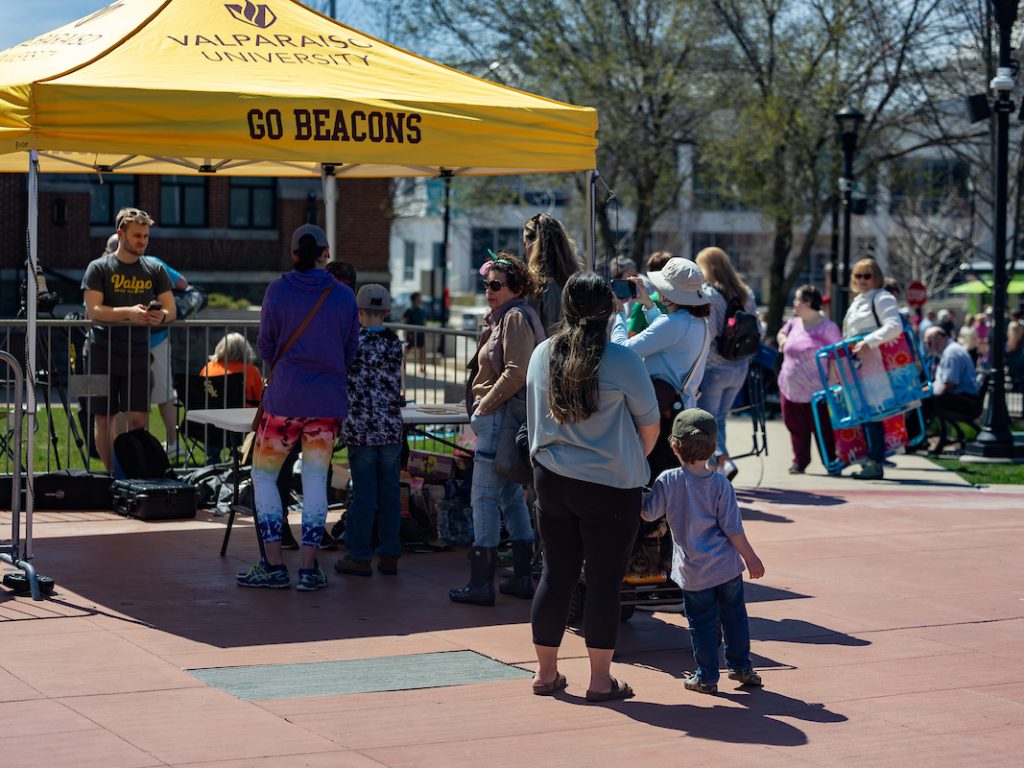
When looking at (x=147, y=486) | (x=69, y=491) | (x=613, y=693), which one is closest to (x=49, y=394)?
(x=69, y=491)

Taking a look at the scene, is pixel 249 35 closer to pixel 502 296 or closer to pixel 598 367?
pixel 502 296

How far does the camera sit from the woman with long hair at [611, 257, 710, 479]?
306 inches

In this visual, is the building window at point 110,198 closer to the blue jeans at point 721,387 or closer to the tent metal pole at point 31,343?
the blue jeans at point 721,387

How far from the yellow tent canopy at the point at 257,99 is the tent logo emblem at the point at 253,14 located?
0.01 m

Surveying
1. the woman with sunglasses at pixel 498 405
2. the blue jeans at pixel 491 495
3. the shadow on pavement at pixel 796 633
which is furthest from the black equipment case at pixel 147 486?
the shadow on pavement at pixel 796 633

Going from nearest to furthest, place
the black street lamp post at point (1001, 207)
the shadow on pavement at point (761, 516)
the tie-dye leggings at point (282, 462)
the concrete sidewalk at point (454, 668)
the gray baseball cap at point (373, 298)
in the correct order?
the concrete sidewalk at point (454, 668)
the tie-dye leggings at point (282, 462)
the gray baseball cap at point (373, 298)
the shadow on pavement at point (761, 516)
the black street lamp post at point (1001, 207)

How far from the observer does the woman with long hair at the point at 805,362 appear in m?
13.6

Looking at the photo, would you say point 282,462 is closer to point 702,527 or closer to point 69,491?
point 702,527

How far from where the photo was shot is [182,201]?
3669cm

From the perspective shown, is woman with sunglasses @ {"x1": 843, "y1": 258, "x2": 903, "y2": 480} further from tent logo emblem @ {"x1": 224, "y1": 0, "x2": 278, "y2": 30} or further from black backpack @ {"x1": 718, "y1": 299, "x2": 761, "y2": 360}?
tent logo emblem @ {"x1": 224, "y1": 0, "x2": 278, "y2": 30}

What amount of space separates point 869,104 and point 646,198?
4.74 m

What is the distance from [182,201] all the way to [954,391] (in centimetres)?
2459

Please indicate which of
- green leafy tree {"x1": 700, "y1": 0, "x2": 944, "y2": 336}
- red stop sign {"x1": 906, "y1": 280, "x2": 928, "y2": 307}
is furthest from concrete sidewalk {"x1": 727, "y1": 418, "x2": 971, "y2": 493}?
red stop sign {"x1": 906, "y1": 280, "x2": 928, "y2": 307}

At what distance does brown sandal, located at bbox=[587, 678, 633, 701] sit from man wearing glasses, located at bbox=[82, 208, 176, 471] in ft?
18.0
